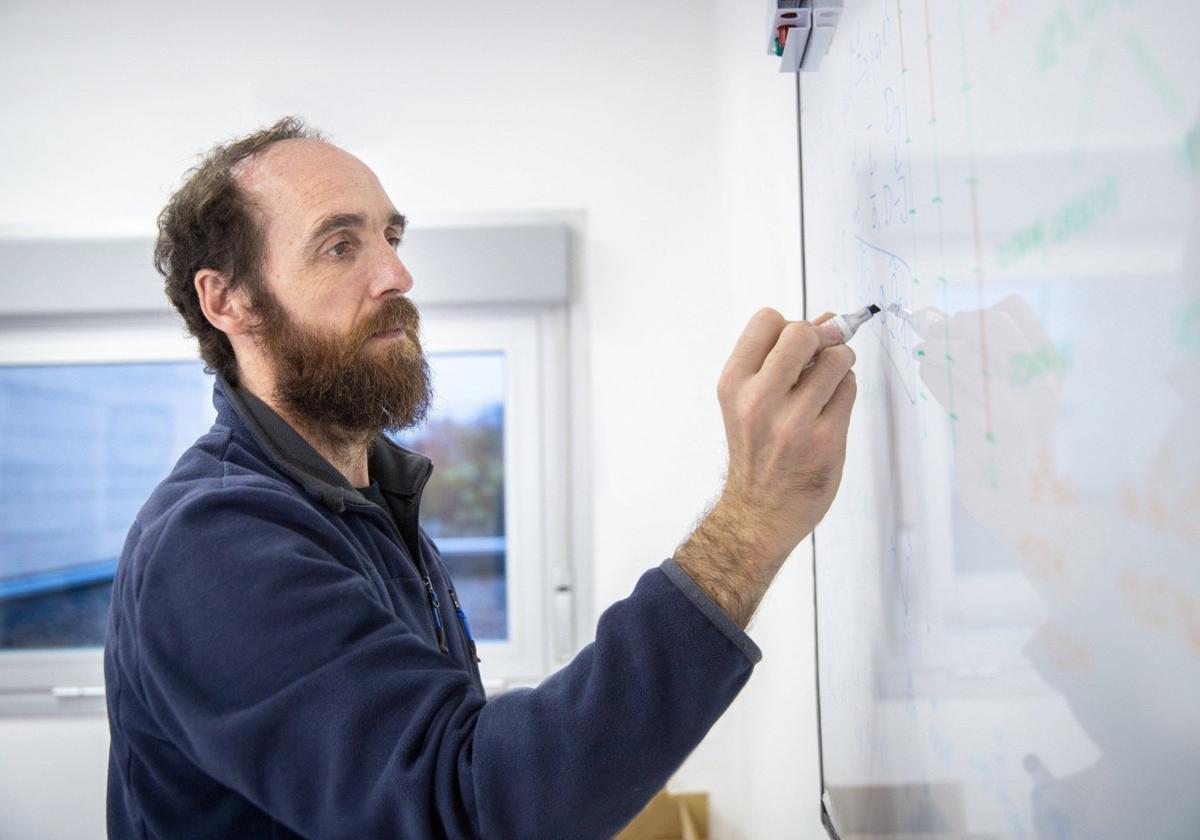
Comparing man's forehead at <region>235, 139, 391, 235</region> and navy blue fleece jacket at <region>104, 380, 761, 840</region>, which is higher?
man's forehead at <region>235, 139, 391, 235</region>

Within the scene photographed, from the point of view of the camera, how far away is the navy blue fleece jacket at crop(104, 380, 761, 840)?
2.00ft

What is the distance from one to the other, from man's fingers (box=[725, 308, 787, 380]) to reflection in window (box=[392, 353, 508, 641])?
1708 millimetres

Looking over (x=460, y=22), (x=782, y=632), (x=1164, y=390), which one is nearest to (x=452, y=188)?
(x=460, y=22)

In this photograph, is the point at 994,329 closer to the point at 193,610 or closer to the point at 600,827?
the point at 600,827

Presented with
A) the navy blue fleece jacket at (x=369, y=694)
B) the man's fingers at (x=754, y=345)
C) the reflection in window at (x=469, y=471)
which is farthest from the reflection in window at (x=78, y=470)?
the man's fingers at (x=754, y=345)

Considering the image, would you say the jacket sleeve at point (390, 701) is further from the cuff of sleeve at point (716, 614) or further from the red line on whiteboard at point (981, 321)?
the red line on whiteboard at point (981, 321)

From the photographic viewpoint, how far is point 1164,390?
0.37 metres

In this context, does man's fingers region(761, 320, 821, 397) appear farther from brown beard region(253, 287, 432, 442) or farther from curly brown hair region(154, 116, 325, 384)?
curly brown hair region(154, 116, 325, 384)

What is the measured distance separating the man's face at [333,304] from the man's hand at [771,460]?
0.53m

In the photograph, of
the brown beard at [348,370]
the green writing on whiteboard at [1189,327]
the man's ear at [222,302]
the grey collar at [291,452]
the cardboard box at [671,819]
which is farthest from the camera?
the cardboard box at [671,819]

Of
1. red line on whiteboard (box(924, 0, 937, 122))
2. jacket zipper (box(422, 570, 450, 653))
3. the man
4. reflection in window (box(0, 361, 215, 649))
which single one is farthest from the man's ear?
reflection in window (box(0, 361, 215, 649))

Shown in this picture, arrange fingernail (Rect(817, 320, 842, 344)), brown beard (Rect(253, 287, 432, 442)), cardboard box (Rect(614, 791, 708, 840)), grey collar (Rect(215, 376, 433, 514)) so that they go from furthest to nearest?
cardboard box (Rect(614, 791, 708, 840)) < brown beard (Rect(253, 287, 432, 442)) < grey collar (Rect(215, 376, 433, 514)) < fingernail (Rect(817, 320, 842, 344))

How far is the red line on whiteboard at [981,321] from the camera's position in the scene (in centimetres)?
54

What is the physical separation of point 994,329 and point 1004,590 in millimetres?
160
